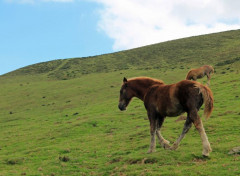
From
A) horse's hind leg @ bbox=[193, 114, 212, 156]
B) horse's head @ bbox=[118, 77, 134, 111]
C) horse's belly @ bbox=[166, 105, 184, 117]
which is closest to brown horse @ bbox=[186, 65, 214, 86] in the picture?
horse's head @ bbox=[118, 77, 134, 111]

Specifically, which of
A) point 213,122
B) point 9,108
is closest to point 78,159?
point 213,122

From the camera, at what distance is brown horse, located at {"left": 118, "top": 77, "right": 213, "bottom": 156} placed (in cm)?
912

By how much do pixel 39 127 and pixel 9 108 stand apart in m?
15.1

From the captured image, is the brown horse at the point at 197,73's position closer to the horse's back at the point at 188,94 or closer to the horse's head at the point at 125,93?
the horse's head at the point at 125,93

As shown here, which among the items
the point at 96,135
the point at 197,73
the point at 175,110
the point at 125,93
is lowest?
the point at 96,135

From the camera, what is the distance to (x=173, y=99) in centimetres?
959

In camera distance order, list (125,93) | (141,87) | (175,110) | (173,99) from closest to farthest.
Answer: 1. (173,99)
2. (175,110)
3. (141,87)
4. (125,93)

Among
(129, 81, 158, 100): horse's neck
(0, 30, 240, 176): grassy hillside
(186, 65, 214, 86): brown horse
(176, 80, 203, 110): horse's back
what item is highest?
(186, 65, 214, 86): brown horse

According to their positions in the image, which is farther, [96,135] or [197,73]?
[197,73]

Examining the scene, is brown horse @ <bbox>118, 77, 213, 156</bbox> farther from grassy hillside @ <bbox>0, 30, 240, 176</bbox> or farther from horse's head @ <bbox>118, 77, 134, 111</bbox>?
grassy hillside @ <bbox>0, 30, 240, 176</bbox>

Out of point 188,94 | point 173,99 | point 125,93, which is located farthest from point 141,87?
point 188,94

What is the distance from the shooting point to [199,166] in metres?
8.56

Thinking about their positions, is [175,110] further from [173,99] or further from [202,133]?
[202,133]

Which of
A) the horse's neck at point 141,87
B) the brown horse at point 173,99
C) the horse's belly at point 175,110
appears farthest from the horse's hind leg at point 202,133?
the horse's neck at point 141,87
